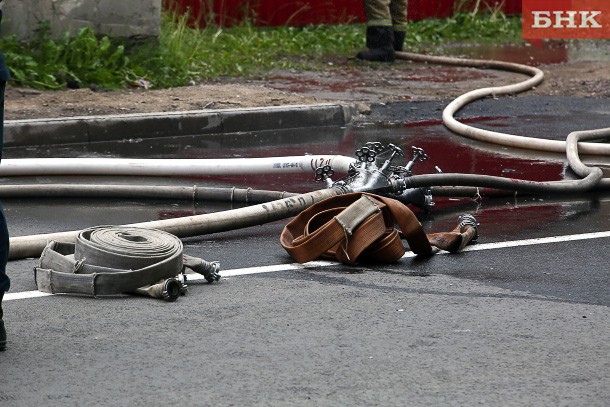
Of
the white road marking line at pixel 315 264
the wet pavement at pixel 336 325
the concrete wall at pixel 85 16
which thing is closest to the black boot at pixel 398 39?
the concrete wall at pixel 85 16

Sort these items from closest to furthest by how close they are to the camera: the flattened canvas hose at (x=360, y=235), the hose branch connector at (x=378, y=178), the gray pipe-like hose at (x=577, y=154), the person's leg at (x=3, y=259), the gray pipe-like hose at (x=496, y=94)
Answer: the person's leg at (x=3, y=259) < the flattened canvas hose at (x=360, y=235) < the hose branch connector at (x=378, y=178) < the gray pipe-like hose at (x=577, y=154) < the gray pipe-like hose at (x=496, y=94)

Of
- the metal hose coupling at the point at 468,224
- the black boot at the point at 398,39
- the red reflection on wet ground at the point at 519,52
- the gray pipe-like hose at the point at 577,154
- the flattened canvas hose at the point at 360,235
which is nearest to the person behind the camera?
the flattened canvas hose at the point at 360,235

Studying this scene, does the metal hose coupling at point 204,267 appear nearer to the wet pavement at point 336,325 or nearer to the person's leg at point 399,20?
the wet pavement at point 336,325

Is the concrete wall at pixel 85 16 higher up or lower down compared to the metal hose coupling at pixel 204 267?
higher up

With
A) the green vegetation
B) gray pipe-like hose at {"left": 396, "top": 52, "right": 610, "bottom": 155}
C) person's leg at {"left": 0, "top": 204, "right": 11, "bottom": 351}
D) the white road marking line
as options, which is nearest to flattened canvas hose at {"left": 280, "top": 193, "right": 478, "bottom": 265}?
the white road marking line

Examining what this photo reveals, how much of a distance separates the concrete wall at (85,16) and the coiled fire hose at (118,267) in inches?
268

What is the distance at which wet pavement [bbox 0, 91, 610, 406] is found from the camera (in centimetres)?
429

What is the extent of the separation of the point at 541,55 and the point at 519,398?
13.7 m

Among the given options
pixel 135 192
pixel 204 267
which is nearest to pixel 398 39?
pixel 135 192

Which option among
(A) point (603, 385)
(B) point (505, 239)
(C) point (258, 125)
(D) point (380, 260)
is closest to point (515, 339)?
(A) point (603, 385)

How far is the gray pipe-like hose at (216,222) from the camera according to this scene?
20.3 feet

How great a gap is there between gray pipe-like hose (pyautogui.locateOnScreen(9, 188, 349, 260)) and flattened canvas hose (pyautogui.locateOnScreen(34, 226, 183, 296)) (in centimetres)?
Answer: 44

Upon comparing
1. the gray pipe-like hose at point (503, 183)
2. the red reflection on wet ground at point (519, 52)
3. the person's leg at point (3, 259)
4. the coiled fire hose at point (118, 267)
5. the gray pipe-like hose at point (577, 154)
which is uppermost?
the person's leg at point (3, 259)

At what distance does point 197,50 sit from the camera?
14.6m
